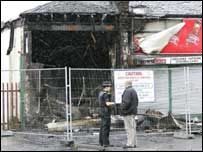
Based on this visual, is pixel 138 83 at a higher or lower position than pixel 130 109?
higher

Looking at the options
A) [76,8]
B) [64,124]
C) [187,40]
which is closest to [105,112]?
[64,124]

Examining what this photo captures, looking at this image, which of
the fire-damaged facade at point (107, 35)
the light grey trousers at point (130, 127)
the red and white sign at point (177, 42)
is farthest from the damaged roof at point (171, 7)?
the light grey trousers at point (130, 127)

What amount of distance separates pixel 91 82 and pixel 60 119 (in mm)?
1737

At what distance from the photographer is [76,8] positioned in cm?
2089

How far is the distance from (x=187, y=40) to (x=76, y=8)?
4.42 meters

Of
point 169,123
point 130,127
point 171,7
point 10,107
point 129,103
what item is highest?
point 171,7

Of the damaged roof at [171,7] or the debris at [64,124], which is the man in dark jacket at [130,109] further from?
the damaged roof at [171,7]

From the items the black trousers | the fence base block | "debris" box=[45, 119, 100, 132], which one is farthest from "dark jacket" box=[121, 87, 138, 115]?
"debris" box=[45, 119, 100, 132]

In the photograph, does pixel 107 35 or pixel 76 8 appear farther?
pixel 107 35

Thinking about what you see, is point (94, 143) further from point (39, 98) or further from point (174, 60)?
point (174, 60)

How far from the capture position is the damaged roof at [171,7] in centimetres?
2147

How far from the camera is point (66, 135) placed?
54.2 ft

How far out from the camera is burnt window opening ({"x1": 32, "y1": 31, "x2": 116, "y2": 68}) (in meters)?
21.3

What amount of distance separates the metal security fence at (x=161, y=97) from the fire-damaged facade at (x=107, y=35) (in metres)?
0.15
